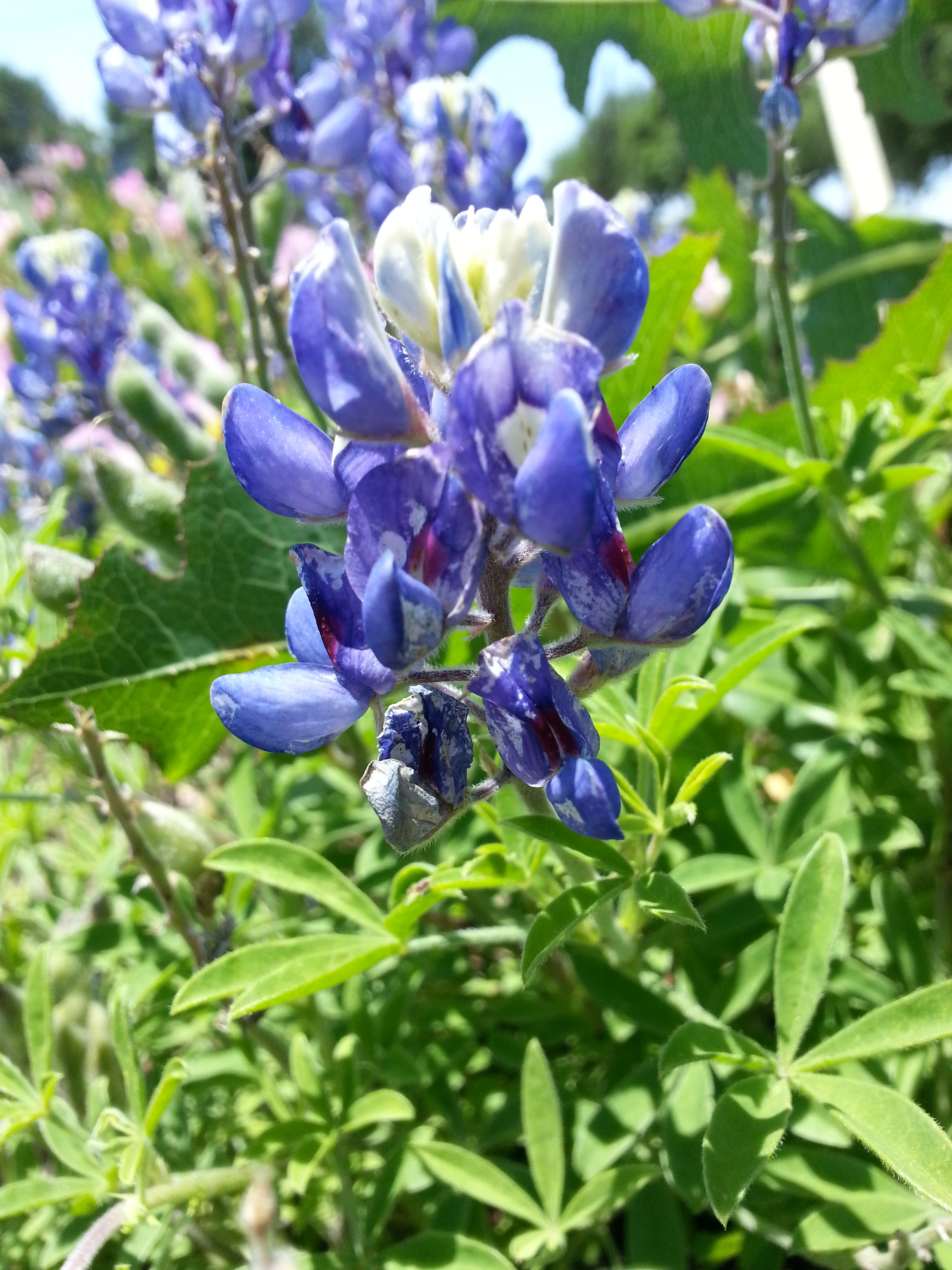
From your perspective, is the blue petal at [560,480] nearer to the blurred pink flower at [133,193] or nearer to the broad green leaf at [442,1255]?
the broad green leaf at [442,1255]

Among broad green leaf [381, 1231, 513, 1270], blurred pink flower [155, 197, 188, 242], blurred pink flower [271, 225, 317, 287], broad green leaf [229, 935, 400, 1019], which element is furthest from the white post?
blurred pink flower [155, 197, 188, 242]

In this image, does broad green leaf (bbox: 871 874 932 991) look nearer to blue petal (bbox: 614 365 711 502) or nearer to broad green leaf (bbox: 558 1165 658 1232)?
broad green leaf (bbox: 558 1165 658 1232)

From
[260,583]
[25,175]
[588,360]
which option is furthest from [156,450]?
[25,175]

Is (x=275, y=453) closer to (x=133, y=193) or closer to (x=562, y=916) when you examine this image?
(x=562, y=916)

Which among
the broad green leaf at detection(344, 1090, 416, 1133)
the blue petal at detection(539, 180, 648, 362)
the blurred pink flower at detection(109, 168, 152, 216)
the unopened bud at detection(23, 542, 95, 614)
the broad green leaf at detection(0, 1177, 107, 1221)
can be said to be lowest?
the broad green leaf at detection(344, 1090, 416, 1133)

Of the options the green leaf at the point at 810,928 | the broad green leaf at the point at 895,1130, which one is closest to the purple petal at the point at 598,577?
the green leaf at the point at 810,928

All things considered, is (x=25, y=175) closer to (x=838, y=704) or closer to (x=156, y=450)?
(x=156, y=450)
